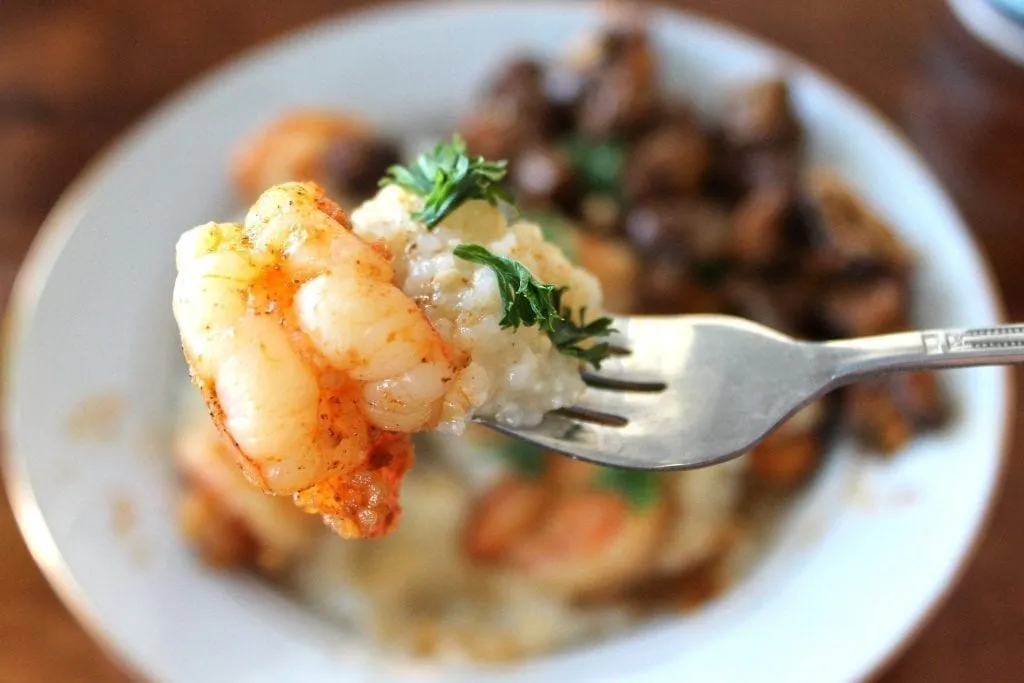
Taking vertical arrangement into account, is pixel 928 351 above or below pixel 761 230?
below

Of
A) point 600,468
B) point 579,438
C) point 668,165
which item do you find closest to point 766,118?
point 668,165

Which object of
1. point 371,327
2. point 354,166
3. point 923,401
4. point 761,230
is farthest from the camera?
point 354,166

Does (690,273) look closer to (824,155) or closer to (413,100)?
(824,155)

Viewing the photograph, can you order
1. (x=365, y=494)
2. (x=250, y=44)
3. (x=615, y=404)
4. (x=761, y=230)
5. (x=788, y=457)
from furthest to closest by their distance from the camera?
(x=250, y=44)
(x=761, y=230)
(x=788, y=457)
(x=615, y=404)
(x=365, y=494)

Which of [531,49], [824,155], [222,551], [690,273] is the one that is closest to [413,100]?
[531,49]

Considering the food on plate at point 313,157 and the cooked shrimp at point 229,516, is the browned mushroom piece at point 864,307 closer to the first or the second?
the food on plate at point 313,157

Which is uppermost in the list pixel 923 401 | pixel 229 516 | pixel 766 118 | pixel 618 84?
pixel 618 84

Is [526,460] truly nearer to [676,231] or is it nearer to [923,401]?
[676,231]

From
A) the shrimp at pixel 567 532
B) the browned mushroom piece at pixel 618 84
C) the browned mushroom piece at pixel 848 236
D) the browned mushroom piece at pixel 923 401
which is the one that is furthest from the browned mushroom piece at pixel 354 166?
the browned mushroom piece at pixel 923 401
